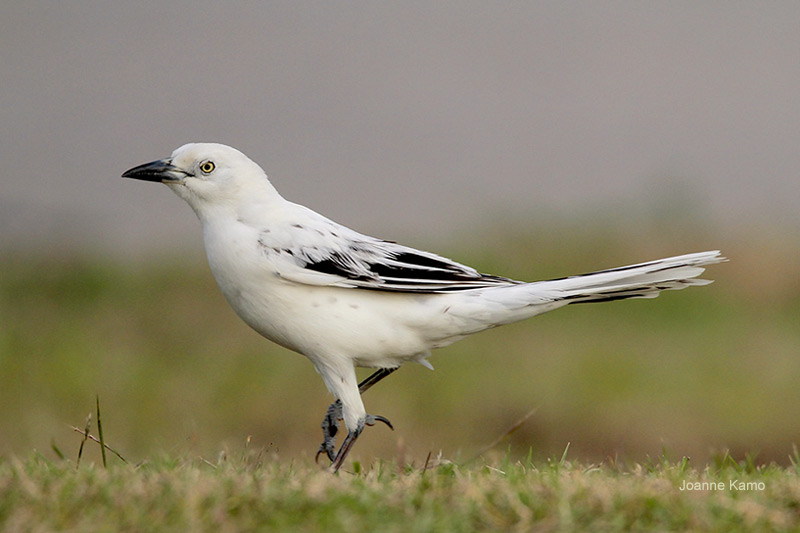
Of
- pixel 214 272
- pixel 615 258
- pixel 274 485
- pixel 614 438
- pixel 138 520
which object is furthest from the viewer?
pixel 615 258

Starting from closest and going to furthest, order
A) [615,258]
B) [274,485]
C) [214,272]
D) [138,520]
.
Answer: [138,520], [274,485], [214,272], [615,258]

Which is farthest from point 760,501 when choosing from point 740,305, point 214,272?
point 740,305

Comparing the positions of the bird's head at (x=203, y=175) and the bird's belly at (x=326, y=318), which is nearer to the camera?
the bird's belly at (x=326, y=318)

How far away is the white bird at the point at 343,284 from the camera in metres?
4.55

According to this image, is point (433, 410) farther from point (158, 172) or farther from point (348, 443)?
point (158, 172)

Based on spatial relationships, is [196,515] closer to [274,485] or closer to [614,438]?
[274,485]

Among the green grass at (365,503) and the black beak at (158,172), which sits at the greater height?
the black beak at (158,172)

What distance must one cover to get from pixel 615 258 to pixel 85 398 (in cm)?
677

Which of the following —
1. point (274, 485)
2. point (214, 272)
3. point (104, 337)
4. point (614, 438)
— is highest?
point (214, 272)

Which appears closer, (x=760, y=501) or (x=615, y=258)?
(x=760, y=501)

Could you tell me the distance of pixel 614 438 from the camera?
9.16m

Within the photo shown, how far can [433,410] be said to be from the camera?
9.52m

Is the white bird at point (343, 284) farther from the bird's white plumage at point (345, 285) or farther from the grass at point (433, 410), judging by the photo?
the grass at point (433, 410)

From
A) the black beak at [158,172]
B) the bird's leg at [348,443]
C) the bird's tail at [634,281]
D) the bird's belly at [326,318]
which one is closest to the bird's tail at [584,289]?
the bird's tail at [634,281]
